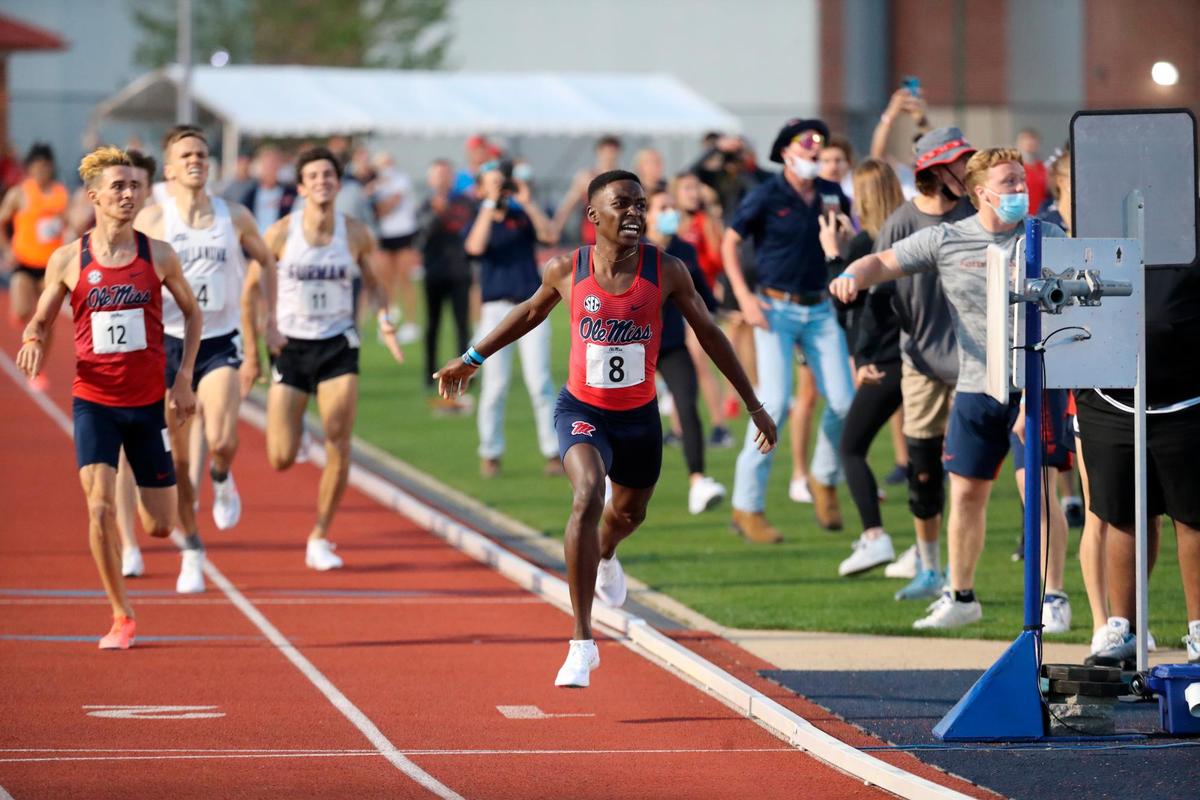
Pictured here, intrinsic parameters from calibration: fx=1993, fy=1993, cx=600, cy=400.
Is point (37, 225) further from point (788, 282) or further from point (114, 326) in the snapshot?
point (114, 326)

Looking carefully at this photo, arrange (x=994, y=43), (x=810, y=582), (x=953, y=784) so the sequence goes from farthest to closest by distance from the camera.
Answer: (x=994, y=43) < (x=810, y=582) < (x=953, y=784)

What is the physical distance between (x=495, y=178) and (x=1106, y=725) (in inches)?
360

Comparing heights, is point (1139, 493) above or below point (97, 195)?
below

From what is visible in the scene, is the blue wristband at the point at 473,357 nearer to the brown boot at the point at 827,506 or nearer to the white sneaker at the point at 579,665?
the white sneaker at the point at 579,665

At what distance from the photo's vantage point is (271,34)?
175 ft

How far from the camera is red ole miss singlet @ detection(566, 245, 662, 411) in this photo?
27.2 ft

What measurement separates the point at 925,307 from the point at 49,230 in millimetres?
14712

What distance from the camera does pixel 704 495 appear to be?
1377 cm

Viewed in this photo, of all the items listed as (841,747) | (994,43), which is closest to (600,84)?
(994,43)

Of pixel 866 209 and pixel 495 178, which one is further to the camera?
pixel 495 178

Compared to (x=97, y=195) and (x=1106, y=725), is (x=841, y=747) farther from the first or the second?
(x=97, y=195)

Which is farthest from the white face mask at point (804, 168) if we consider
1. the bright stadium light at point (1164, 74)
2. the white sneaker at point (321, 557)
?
the bright stadium light at point (1164, 74)

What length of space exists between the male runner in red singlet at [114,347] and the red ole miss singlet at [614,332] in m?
2.41

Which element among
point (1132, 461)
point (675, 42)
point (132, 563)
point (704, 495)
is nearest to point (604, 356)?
point (1132, 461)
